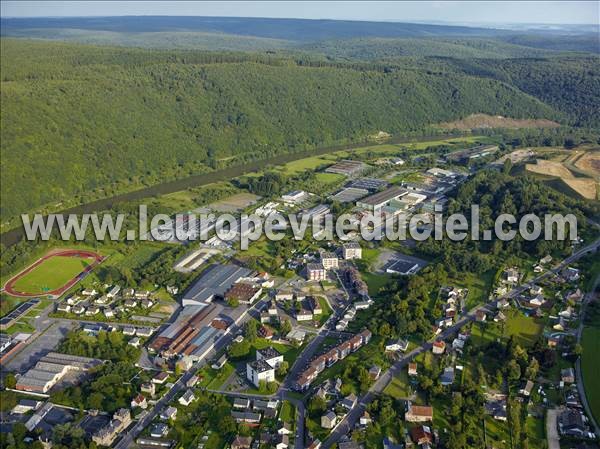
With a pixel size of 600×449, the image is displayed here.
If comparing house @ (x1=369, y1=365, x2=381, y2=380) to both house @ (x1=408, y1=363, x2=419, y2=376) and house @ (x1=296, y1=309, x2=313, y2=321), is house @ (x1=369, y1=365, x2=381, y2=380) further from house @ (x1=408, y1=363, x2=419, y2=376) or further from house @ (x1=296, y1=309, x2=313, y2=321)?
house @ (x1=296, y1=309, x2=313, y2=321)

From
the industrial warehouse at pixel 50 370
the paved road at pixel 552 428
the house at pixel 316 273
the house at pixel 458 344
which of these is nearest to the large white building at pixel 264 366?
the industrial warehouse at pixel 50 370

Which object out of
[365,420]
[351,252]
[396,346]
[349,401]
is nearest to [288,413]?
[349,401]

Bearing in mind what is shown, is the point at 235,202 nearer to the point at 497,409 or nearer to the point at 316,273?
the point at 316,273

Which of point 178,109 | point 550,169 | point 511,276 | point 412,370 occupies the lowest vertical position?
point 412,370

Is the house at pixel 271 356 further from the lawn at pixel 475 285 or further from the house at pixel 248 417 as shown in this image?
the lawn at pixel 475 285

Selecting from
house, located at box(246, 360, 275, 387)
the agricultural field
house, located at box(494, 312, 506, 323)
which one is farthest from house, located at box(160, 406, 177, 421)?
the agricultural field
